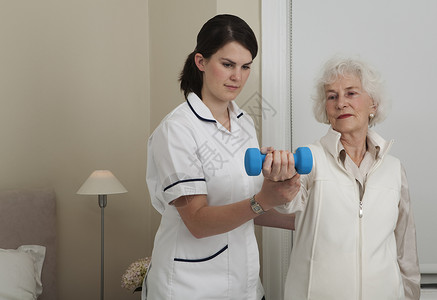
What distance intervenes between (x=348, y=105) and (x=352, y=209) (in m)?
0.36

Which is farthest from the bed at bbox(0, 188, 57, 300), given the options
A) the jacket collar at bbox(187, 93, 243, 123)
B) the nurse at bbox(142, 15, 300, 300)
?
the jacket collar at bbox(187, 93, 243, 123)

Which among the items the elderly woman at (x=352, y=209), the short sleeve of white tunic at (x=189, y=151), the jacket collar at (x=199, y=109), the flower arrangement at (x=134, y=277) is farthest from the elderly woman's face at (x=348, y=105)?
the flower arrangement at (x=134, y=277)

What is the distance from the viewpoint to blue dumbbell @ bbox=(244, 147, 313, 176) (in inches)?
41.9

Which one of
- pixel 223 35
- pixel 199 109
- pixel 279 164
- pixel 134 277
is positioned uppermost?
Answer: pixel 223 35

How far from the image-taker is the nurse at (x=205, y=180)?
54.9 inches

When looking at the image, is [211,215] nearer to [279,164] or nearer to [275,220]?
[279,164]

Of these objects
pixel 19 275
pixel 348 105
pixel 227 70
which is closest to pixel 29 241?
pixel 19 275

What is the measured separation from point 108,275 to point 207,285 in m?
1.80

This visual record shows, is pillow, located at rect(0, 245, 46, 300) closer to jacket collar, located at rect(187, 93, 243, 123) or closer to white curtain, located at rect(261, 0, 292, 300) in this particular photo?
white curtain, located at rect(261, 0, 292, 300)

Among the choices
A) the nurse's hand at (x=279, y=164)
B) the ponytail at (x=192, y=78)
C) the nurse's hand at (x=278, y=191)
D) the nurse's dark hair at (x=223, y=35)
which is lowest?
the nurse's hand at (x=278, y=191)

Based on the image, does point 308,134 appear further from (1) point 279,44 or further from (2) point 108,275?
(2) point 108,275

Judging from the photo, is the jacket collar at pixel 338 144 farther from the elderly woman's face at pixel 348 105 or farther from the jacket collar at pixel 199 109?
the jacket collar at pixel 199 109

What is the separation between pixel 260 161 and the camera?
107 cm

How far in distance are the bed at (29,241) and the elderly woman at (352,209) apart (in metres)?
1.46
